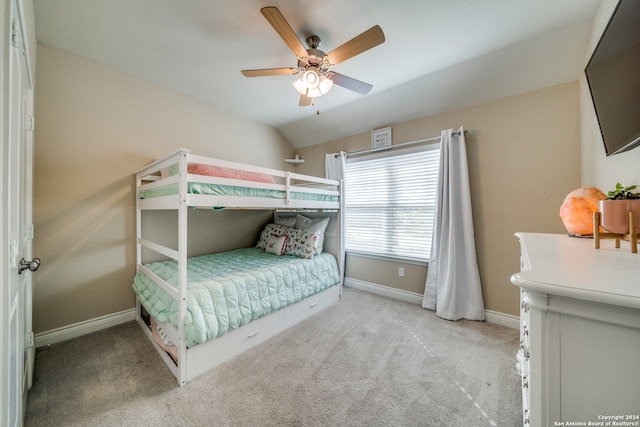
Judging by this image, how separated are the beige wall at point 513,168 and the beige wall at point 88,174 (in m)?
3.29

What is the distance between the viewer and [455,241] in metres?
2.49

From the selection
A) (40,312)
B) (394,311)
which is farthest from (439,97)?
(40,312)

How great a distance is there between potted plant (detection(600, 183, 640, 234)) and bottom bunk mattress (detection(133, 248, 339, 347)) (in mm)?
2110

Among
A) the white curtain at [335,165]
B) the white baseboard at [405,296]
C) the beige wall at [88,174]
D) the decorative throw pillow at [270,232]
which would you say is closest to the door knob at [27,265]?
the beige wall at [88,174]

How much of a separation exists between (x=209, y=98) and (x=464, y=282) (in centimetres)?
369

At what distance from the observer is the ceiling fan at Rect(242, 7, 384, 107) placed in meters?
1.45

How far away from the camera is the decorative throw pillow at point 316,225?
2953 mm

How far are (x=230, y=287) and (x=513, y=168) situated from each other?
288cm

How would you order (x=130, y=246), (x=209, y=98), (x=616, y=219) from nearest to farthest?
(x=616, y=219) → (x=130, y=246) → (x=209, y=98)

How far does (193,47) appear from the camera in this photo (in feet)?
6.57

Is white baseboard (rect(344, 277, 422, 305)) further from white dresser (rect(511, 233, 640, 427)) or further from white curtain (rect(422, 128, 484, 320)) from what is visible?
white dresser (rect(511, 233, 640, 427))

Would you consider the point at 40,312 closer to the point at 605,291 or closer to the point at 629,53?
the point at 605,291

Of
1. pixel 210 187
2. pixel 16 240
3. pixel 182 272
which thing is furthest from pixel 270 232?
pixel 16 240

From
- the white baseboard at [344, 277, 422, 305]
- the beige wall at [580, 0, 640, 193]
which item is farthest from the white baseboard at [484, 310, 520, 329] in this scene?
the beige wall at [580, 0, 640, 193]
